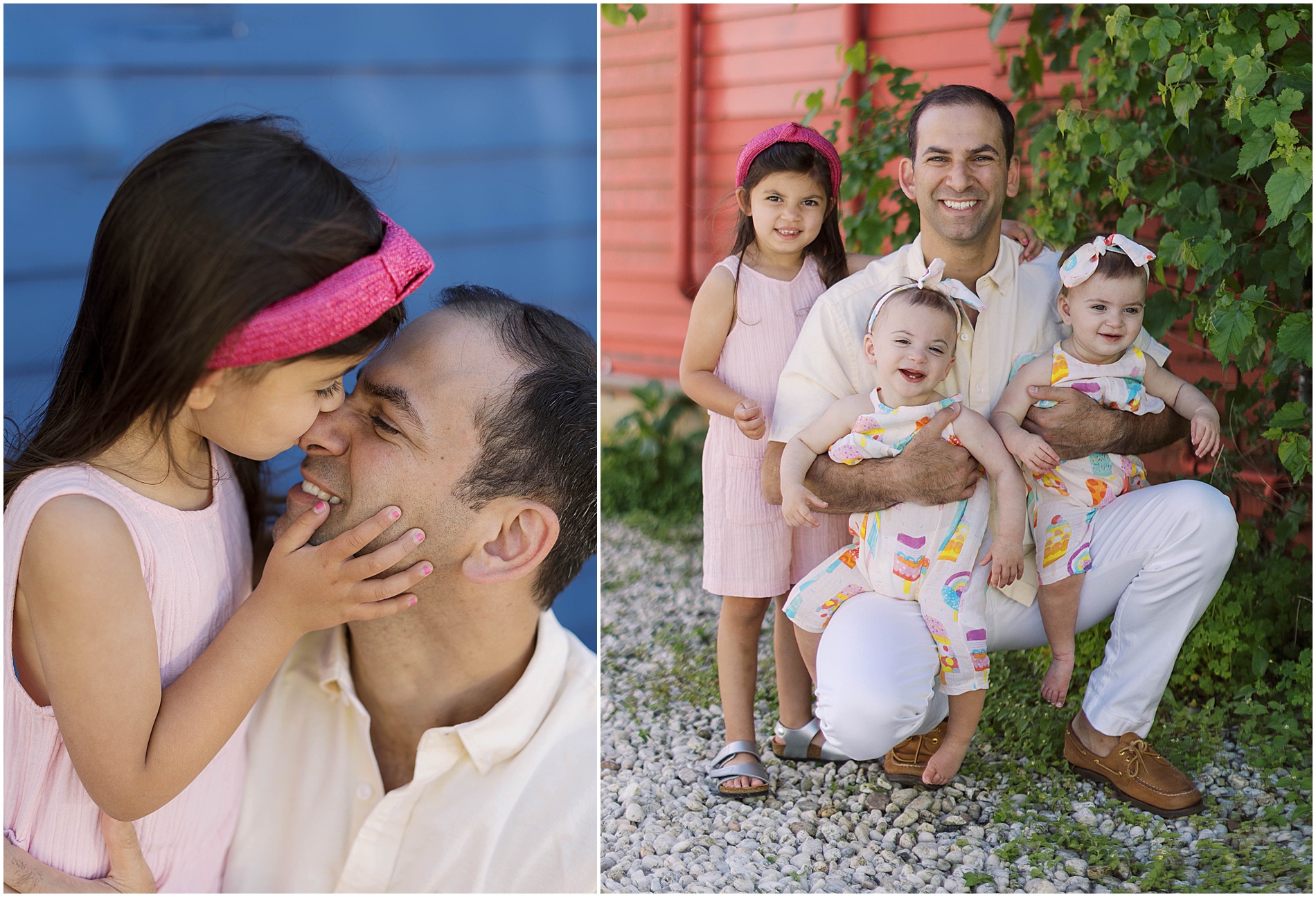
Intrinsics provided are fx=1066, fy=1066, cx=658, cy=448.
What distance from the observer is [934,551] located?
266cm

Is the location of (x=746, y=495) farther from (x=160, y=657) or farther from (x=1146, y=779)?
(x=160, y=657)

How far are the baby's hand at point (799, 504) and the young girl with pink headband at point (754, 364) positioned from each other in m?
0.25

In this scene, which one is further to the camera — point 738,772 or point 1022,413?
point 738,772

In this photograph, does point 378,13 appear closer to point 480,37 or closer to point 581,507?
point 480,37

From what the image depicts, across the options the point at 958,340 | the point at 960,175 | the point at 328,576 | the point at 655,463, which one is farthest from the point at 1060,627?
the point at 655,463

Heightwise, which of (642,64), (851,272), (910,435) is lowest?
(910,435)

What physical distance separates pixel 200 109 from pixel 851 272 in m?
1.73

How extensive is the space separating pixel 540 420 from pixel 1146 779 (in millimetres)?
1932

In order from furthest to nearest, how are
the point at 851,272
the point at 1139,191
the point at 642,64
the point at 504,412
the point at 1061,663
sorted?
the point at 642,64, the point at 1139,191, the point at 851,272, the point at 1061,663, the point at 504,412

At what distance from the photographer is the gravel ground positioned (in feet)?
8.84

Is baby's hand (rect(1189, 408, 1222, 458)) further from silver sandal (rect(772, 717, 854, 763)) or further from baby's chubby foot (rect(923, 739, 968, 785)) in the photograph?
silver sandal (rect(772, 717, 854, 763))

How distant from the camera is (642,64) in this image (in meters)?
6.10

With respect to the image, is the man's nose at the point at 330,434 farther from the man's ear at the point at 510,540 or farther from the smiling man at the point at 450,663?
the man's ear at the point at 510,540

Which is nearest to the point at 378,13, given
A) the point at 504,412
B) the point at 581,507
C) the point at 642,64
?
the point at 504,412
